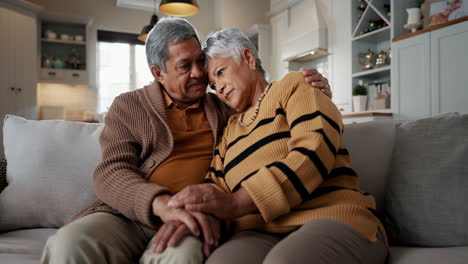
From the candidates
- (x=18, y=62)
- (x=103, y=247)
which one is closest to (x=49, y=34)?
(x=18, y=62)

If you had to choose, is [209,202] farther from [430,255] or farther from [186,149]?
[430,255]

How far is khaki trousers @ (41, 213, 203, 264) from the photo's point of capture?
92 cm

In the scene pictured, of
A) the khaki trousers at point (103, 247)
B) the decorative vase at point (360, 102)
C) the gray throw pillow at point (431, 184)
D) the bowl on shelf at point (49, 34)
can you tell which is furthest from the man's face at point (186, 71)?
the bowl on shelf at point (49, 34)

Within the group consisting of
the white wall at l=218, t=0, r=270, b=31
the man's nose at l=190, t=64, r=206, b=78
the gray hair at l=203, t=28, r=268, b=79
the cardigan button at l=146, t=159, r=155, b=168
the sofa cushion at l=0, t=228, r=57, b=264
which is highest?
the white wall at l=218, t=0, r=270, b=31

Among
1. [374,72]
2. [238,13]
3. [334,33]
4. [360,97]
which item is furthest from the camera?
[238,13]

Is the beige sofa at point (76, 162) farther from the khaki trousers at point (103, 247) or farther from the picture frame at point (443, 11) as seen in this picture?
the picture frame at point (443, 11)

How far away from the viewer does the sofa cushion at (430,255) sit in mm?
1025

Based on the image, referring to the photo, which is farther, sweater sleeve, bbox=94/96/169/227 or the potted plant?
the potted plant

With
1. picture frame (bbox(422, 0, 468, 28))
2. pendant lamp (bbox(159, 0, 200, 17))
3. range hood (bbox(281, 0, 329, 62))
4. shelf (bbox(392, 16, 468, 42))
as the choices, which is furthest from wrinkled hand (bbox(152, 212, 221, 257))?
range hood (bbox(281, 0, 329, 62))

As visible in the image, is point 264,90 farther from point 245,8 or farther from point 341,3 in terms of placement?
point 245,8

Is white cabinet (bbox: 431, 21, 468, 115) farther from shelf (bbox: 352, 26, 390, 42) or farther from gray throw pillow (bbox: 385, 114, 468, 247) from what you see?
gray throw pillow (bbox: 385, 114, 468, 247)

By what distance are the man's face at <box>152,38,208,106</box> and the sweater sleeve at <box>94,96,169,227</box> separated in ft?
0.63

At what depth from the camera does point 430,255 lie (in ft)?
3.54

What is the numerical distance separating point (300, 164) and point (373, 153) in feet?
1.95
